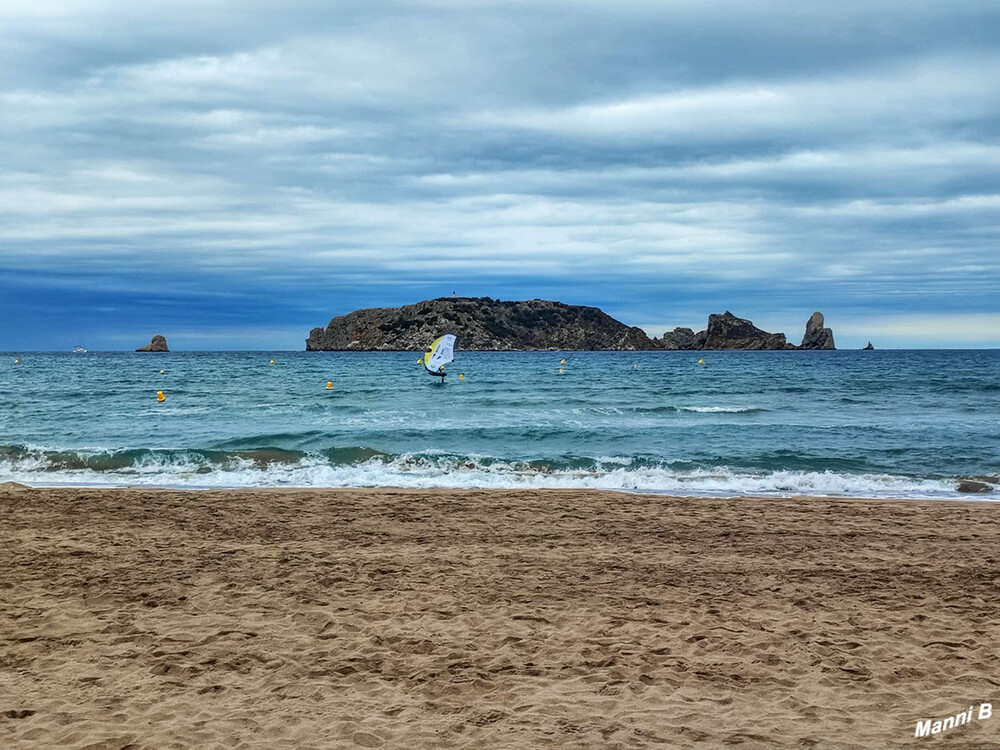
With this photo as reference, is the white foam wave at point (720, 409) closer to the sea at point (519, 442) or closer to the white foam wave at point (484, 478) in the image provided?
the sea at point (519, 442)

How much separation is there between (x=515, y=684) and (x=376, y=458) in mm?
13157

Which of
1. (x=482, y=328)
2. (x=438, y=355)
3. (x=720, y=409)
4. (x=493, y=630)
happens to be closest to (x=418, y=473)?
(x=493, y=630)

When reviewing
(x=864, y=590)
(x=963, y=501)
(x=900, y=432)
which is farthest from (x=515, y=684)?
(x=900, y=432)

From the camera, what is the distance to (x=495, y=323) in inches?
6353

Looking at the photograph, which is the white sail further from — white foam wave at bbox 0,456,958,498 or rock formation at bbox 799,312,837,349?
rock formation at bbox 799,312,837,349

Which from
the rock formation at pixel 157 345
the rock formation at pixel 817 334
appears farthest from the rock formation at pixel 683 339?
the rock formation at pixel 157 345

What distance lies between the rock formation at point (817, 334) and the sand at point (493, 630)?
169195mm

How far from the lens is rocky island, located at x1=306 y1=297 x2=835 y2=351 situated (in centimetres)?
15888

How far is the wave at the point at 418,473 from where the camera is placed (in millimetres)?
14203

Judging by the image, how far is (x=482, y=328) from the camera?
159 meters

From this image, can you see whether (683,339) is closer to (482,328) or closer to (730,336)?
(730,336)

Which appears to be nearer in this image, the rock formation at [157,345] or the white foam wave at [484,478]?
the white foam wave at [484,478]

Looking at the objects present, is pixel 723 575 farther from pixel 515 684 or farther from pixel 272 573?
pixel 272 573

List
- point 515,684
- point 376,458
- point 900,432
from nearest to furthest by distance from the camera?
point 515,684 → point 376,458 → point 900,432
